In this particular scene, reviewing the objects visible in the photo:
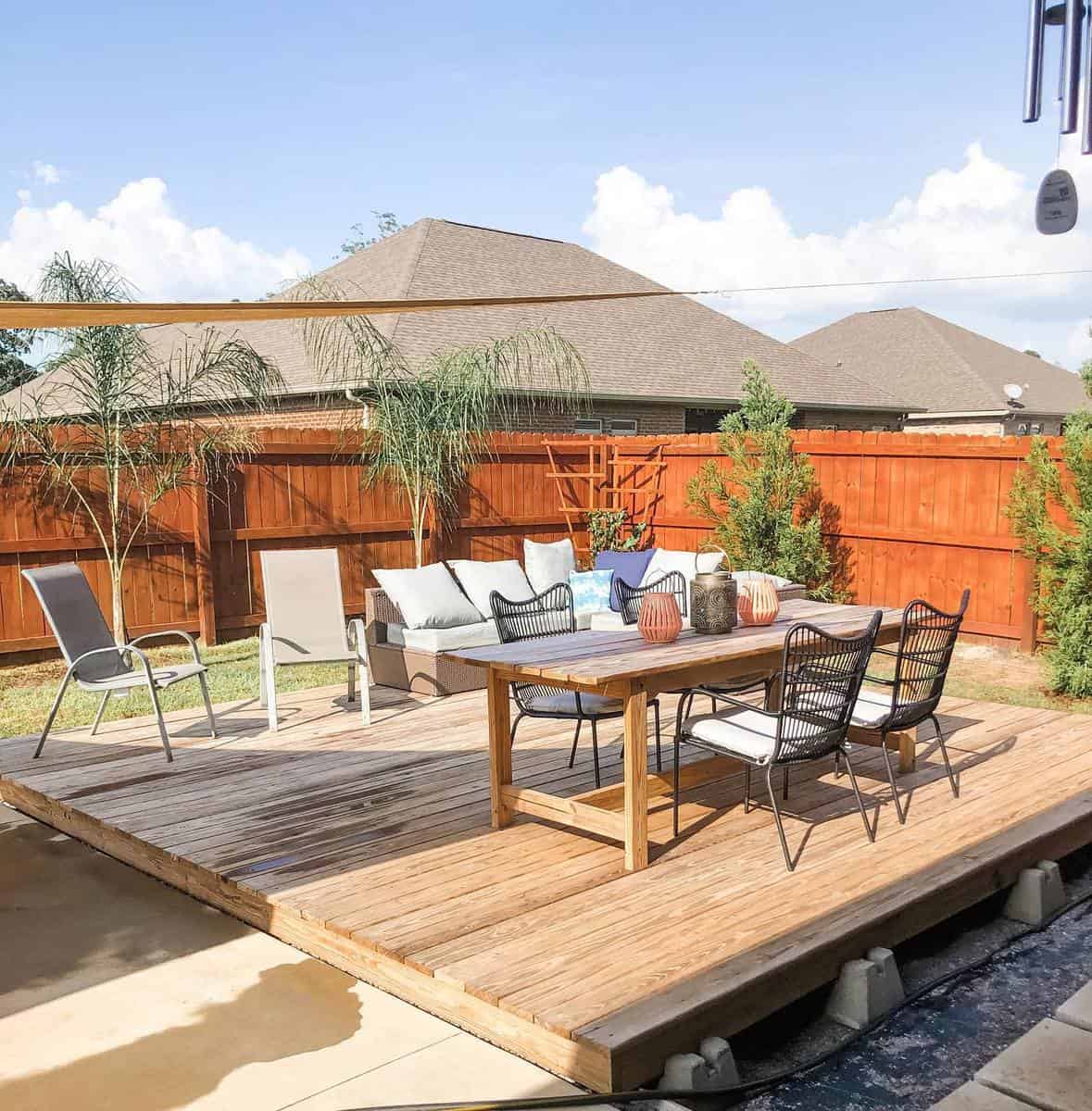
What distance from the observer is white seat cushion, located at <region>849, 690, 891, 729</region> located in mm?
4566

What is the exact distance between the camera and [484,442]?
35.8 feet

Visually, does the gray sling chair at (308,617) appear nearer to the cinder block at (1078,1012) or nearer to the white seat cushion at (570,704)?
the white seat cushion at (570,704)

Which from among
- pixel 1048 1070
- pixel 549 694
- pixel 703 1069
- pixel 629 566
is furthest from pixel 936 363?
pixel 703 1069

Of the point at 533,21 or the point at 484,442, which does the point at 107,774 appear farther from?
the point at 533,21

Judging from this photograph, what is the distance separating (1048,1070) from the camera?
281cm

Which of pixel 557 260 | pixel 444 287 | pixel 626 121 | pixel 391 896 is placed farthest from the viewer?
pixel 626 121

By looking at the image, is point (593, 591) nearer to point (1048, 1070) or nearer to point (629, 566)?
point (629, 566)

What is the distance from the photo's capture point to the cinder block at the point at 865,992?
3.39 meters

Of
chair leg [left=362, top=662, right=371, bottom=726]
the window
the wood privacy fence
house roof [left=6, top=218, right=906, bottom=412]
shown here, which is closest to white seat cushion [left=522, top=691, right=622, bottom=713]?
chair leg [left=362, top=662, right=371, bottom=726]

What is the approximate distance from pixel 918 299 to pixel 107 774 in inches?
1040

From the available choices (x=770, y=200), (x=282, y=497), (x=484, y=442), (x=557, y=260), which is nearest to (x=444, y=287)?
(x=557, y=260)

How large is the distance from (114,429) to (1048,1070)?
741cm

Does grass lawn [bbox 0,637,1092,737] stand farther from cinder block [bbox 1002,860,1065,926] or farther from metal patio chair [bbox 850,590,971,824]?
cinder block [bbox 1002,860,1065,926]

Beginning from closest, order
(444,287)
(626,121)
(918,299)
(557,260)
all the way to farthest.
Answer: (444,287)
(557,260)
(626,121)
(918,299)
